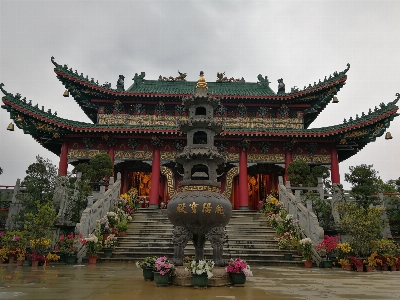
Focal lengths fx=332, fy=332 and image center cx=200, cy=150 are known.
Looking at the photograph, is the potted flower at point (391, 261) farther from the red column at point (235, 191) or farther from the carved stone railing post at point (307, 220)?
the red column at point (235, 191)

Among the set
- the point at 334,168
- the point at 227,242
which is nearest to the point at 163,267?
the point at 227,242

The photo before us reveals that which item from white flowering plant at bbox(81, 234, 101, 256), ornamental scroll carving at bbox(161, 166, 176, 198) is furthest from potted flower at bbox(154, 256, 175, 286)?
ornamental scroll carving at bbox(161, 166, 176, 198)

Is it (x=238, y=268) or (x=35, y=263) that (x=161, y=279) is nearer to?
(x=238, y=268)

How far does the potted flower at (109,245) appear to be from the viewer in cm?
1180

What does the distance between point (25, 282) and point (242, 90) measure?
66.0ft

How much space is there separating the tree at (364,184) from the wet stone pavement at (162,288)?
21.0 ft

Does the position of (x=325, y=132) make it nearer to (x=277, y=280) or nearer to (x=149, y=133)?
(x=149, y=133)

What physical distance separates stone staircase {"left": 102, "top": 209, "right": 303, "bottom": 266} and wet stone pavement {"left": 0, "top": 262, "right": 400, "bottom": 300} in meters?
3.13

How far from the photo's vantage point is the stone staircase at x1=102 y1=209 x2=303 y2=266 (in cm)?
1171

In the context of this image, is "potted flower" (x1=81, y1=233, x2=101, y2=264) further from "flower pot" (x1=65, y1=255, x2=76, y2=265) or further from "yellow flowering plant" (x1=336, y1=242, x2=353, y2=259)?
"yellow flowering plant" (x1=336, y1=242, x2=353, y2=259)

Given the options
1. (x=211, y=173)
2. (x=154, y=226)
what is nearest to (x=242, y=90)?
(x=154, y=226)

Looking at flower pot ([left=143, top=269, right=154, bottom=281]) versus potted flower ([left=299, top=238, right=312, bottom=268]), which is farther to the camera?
potted flower ([left=299, top=238, right=312, bottom=268])

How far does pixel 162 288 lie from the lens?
648 centimetres

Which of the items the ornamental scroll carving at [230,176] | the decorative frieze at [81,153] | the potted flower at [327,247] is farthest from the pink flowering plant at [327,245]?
the decorative frieze at [81,153]
